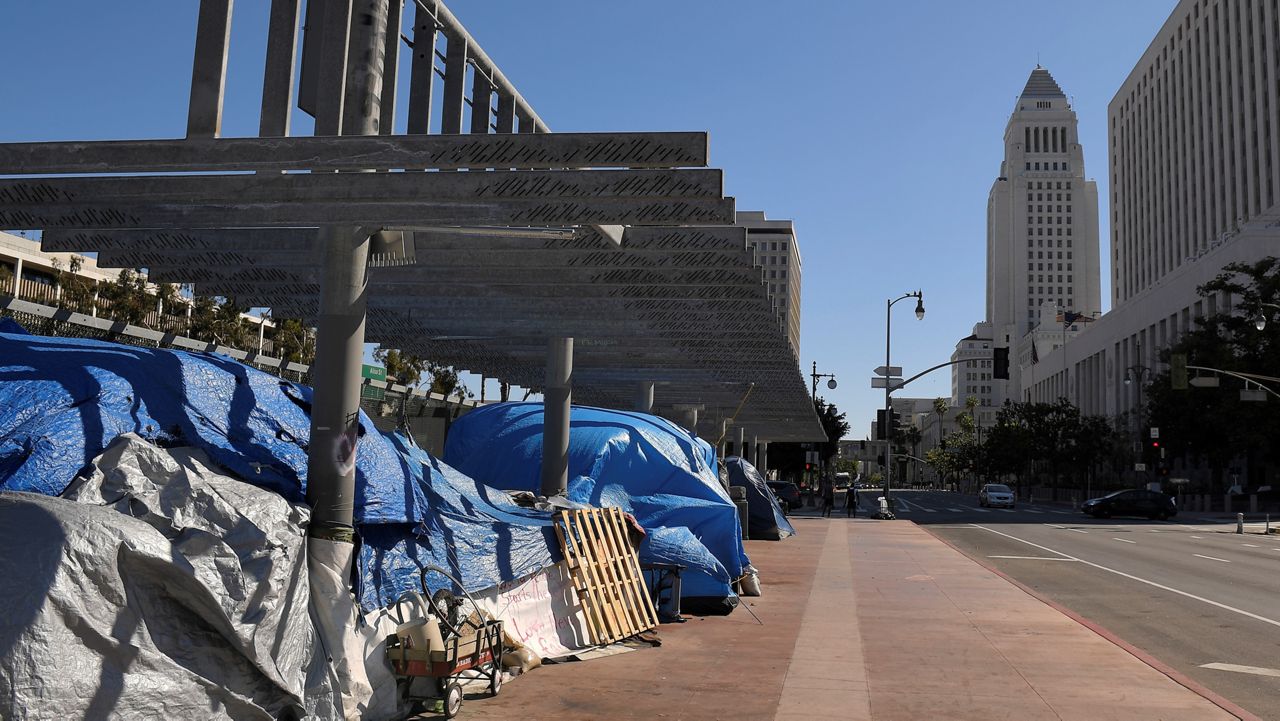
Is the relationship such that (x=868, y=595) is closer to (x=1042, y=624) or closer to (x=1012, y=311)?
(x=1042, y=624)

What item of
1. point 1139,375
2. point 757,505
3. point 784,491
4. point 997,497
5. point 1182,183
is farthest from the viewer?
point 1182,183

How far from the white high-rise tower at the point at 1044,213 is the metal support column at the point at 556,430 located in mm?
173736

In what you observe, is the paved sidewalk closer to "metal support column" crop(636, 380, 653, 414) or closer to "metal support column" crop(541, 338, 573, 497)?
"metal support column" crop(541, 338, 573, 497)

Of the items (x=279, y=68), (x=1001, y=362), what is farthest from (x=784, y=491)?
(x=279, y=68)

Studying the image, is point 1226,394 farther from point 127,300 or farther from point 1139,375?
point 127,300

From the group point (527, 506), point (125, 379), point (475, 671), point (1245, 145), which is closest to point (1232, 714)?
point (475, 671)

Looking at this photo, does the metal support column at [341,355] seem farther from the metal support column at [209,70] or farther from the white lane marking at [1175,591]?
the white lane marking at [1175,591]

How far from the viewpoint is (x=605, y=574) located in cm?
1029

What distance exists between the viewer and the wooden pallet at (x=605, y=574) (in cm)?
979

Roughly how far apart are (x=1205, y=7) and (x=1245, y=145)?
613 inches

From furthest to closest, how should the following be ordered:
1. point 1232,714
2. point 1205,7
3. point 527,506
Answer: point 1205,7
point 527,506
point 1232,714

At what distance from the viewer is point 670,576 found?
11.9 meters

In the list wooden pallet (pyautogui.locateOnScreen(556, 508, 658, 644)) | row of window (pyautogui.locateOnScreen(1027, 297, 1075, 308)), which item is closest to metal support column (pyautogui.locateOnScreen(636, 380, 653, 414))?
wooden pallet (pyautogui.locateOnScreen(556, 508, 658, 644))

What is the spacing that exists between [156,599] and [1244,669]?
9348 mm
